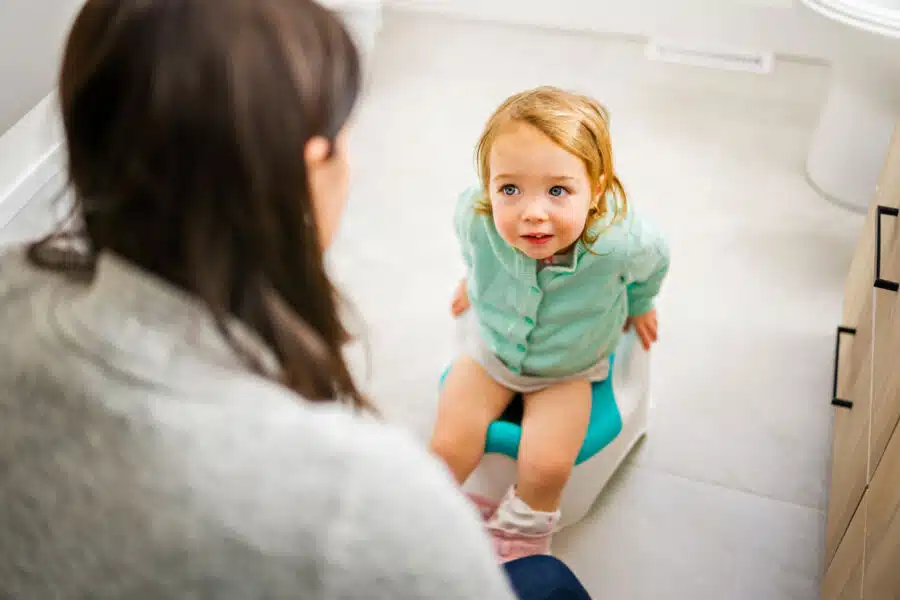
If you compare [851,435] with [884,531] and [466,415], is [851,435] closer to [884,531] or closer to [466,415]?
[884,531]

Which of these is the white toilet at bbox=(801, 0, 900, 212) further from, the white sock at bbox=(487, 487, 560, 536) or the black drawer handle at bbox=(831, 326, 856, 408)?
the white sock at bbox=(487, 487, 560, 536)

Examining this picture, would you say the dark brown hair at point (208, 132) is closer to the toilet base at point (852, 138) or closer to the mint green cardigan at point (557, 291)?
the mint green cardigan at point (557, 291)

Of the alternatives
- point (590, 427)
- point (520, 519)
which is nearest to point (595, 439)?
point (590, 427)

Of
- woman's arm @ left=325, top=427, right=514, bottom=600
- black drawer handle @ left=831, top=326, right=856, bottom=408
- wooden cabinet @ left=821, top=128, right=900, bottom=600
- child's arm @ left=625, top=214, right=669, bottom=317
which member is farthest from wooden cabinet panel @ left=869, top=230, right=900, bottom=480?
woman's arm @ left=325, top=427, right=514, bottom=600

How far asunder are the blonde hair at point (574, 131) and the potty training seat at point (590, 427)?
24 cm

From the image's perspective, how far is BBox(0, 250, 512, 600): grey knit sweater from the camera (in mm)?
494

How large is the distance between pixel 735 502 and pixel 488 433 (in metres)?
0.43

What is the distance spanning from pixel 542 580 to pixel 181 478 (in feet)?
1.69

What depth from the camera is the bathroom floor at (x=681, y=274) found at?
1.34 m

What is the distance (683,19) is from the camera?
231 cm

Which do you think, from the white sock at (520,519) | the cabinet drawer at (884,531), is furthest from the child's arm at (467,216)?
the cabinet drawer at (884,531)

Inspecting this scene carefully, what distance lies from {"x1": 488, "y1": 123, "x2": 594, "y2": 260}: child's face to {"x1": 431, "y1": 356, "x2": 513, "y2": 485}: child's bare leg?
0.74 feet

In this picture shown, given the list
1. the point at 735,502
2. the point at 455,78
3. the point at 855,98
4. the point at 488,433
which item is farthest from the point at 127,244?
the point at 455,78

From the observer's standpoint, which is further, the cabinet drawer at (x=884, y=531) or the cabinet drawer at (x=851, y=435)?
the cabinet drawer at (x=851, y=435)
